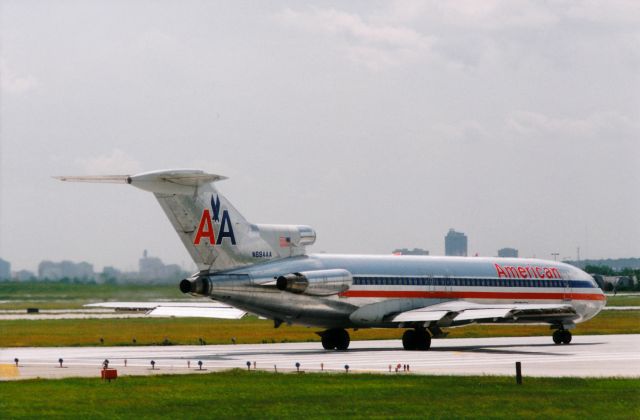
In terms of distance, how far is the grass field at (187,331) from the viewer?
54688 millimetres

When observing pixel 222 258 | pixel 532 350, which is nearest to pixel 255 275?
pixel 222 258

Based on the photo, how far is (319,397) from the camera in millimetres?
25891

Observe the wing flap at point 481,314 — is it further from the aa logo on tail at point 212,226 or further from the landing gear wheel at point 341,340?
the aa logo on tail at point 212,226

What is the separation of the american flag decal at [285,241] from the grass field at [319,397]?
14.0 m

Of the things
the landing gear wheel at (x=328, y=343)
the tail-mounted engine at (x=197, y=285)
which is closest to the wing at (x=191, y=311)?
the landing gear wheel at (x=328, y=343)

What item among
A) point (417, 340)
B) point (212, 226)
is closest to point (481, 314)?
point (417, 340)

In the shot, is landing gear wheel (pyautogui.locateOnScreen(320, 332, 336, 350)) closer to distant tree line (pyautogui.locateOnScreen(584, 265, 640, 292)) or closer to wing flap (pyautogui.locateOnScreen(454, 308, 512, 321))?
wing flap (pyautogui.locateOnScreen(454, 308, 512, 321))

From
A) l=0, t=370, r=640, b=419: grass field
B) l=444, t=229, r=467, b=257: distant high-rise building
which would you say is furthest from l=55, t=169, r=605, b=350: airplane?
l=444, t=229, r=467, b=257: distant high-rise building

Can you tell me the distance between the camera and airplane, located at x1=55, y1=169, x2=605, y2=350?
41.4m

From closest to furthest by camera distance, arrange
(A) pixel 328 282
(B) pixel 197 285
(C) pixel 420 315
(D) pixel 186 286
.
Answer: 1. (D) pixel 186 286
2. (B) pixel 197 285
3. (A) pixel 328 282
4. (C) pixel 420 315

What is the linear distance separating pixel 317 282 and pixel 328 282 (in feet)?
2.59

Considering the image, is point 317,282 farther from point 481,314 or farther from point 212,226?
point 481,314

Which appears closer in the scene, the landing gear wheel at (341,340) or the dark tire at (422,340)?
the dark tire at (422,340)

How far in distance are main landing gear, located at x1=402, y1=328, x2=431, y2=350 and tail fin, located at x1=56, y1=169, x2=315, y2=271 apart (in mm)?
7318
